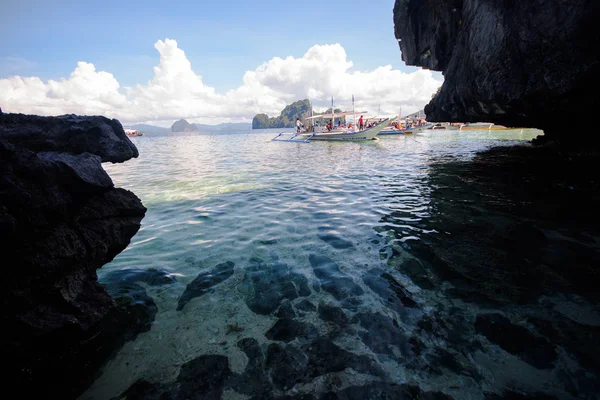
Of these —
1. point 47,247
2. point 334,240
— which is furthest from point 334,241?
point 47,247

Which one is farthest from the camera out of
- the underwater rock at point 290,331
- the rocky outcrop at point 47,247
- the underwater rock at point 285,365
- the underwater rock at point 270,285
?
the underwater rock at point 270,285

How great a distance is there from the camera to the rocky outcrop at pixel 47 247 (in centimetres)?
295

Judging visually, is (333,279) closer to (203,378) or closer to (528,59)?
(203,378)

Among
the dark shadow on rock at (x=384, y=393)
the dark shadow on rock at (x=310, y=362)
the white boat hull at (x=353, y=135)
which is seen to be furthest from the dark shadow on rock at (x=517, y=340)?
the white boat hull at (x=353, y=135)

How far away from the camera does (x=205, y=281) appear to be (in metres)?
5.33

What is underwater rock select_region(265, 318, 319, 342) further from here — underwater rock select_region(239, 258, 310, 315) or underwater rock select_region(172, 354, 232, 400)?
underwater rock select_region(172, 354, 232, 400)

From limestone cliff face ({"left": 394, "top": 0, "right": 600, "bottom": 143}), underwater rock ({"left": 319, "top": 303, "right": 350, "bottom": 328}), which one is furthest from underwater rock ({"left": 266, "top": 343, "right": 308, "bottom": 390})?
limestone cliff face ({"left": 394, "top": 0, "right": 600, "bottom": 143})

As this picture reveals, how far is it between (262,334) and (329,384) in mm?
1269

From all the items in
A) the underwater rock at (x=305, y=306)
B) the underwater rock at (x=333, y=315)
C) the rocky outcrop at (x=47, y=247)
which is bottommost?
the underwater rock at (x=333, y=315)

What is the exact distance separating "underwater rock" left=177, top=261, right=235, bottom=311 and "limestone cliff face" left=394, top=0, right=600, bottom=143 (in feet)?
36.5

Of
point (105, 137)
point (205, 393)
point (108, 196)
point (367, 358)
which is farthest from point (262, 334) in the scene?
point (105, 137)

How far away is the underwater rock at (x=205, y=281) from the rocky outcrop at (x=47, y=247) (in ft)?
3.67

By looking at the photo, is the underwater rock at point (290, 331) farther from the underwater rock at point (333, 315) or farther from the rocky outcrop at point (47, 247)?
the rocky outcrop at point (47, 247)

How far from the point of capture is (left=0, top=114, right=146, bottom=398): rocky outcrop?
295cm
